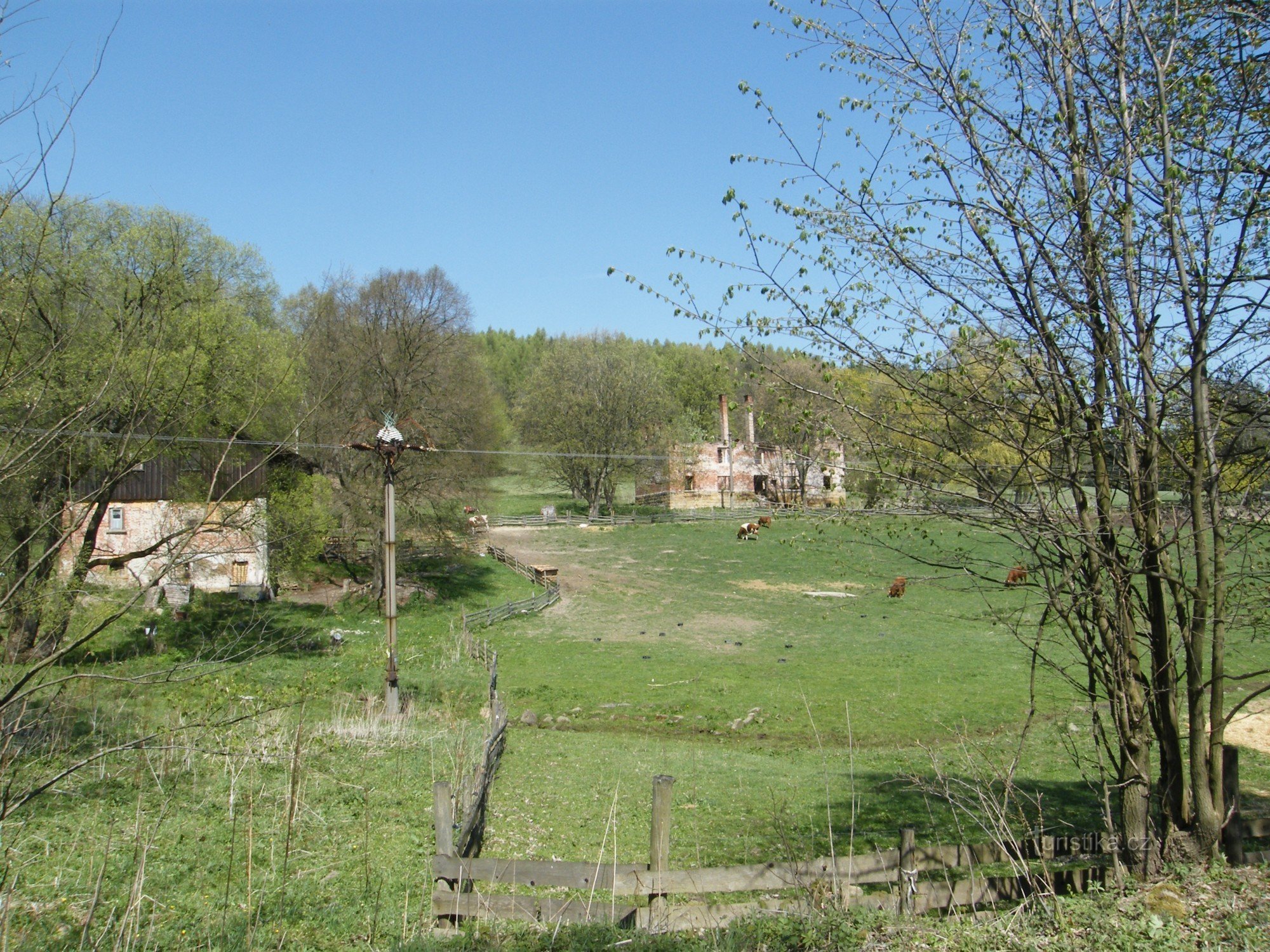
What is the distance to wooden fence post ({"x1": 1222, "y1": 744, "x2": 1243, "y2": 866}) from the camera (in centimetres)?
548

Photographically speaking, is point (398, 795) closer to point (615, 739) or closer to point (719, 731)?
point (615, 739)

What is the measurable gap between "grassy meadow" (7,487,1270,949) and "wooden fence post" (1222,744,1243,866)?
2.78 ft

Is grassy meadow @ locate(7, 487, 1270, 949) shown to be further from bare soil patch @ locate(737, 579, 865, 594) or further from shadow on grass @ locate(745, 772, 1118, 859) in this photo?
bare soil patch @ locate(737, 579, 865, 594)

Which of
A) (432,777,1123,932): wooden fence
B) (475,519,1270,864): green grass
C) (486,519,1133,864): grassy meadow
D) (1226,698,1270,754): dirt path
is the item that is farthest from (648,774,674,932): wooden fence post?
(1226,698,1270,754): dirt path

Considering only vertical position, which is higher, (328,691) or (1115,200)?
(1115,200)

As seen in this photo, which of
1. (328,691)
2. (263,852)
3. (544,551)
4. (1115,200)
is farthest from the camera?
(544,551)

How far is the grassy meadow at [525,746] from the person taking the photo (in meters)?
5.75

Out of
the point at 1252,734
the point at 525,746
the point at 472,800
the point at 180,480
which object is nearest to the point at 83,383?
the point at 472,800

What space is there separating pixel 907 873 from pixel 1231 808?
2.11 metres

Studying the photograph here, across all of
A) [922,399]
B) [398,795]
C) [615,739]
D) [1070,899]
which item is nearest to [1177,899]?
[1070,899]

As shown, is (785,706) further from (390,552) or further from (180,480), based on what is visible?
(180,480)

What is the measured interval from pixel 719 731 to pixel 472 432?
20068 mm

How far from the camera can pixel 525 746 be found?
14102mm

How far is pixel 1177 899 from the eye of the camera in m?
4.96
